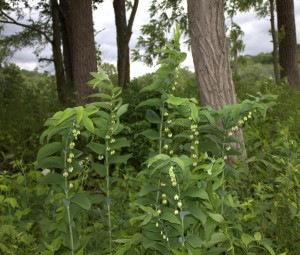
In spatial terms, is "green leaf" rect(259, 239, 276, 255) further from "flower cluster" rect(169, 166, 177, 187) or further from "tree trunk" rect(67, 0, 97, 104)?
"tree trunk" rect(67, 0, 97, 104)

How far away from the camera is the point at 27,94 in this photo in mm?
13828

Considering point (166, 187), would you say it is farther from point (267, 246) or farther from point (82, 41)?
point (82, 41)

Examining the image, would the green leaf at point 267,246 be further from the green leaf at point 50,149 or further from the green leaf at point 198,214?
the green leaf at point 50,149

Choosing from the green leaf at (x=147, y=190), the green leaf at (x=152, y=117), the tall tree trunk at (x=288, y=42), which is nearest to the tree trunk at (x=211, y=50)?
the green leaf at (x=152, y=117)

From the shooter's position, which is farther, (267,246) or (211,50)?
(211,50)

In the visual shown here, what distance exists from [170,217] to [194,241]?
0.21m

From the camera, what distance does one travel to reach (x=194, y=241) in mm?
2865

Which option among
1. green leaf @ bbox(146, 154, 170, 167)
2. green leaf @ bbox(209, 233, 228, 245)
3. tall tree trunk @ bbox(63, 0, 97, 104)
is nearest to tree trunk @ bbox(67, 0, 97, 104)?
tall tree trunk @ bbox(63, 0, 97, 104)

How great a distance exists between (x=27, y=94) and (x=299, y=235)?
1109cm

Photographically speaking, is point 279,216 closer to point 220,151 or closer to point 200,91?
point 220,151

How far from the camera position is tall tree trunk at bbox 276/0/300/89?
15.7m

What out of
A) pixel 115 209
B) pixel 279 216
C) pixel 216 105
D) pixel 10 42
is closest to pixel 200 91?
pixel 216 105

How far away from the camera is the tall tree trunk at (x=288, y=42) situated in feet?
51.5

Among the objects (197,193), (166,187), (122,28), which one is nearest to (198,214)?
(197,193)
